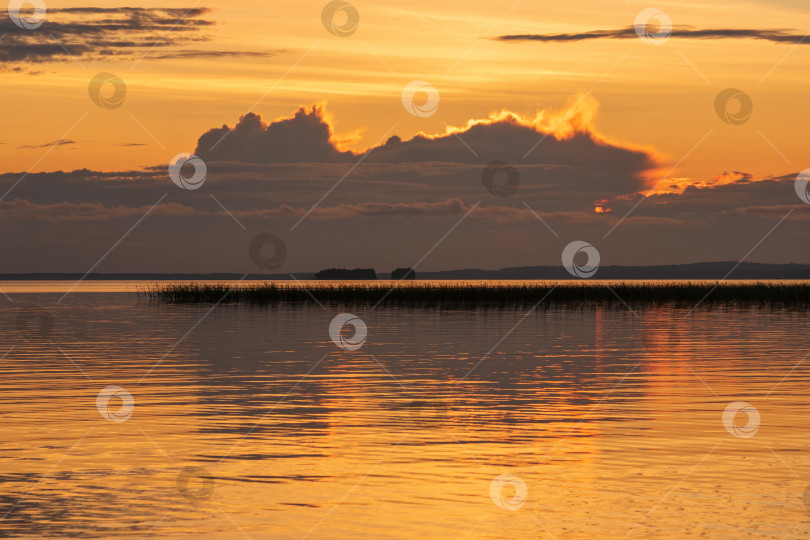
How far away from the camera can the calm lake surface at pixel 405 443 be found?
523 inches

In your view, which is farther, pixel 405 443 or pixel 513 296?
pixel 513 296

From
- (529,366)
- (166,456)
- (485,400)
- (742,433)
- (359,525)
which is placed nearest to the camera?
(359,525)

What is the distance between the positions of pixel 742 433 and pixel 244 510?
34.1ft

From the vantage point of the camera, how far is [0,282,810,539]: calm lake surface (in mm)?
13289

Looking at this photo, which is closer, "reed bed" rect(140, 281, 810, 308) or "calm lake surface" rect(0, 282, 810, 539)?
"calm lake surface" rect(0, 282, 810, 539)

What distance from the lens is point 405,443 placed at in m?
18.7

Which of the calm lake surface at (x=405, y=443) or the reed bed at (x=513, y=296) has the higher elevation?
the reed bed at (x=513, y=296)

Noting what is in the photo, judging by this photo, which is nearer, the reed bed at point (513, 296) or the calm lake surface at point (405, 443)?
the calm lake surface at point (405, 443)

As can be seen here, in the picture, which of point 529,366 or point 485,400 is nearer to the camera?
point 485,400

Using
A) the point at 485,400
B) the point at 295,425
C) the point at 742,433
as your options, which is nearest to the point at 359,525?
the point at 295,425

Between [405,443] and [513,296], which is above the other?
[513,296]

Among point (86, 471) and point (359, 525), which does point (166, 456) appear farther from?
point (359, 525)

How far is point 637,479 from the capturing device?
50.9ft

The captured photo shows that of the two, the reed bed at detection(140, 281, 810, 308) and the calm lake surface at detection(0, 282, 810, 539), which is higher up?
the reed bed at detection(140, 281, 810, 308)
